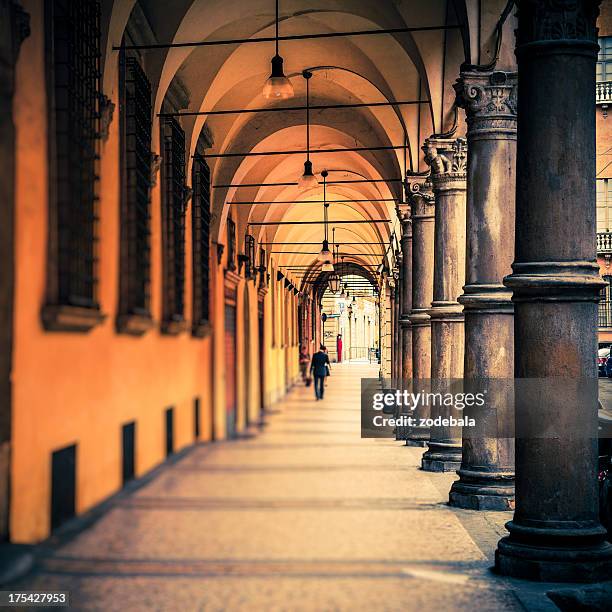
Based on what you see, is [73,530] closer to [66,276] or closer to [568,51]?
[66,276]

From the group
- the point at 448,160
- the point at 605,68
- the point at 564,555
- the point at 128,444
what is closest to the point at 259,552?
the point at 564,555

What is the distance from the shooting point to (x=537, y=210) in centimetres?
570

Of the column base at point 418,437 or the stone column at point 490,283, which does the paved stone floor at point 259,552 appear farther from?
the column base at point 418,437

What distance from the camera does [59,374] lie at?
25.9 feet

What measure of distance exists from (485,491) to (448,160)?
13.1ft

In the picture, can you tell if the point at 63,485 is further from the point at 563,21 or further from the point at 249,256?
the point at 249,256

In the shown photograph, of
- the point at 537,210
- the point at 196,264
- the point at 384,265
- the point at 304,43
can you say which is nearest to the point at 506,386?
the point at 537,210

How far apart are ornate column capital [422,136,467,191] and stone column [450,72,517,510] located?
7.31 ft

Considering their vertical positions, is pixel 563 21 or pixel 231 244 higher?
pixel 231 244

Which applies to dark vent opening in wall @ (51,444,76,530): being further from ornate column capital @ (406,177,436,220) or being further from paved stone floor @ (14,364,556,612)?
ornate column capital @ (406,177,436,220)

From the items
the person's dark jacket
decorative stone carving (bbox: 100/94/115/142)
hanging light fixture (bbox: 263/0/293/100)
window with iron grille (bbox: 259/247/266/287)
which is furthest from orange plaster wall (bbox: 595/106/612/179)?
decorative stone carving (bbox: 100/94/115/142)

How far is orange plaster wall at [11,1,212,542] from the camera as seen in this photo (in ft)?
22.6

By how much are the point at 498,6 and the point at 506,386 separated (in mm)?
3344

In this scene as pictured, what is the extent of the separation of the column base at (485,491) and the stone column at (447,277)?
2.56 meters
